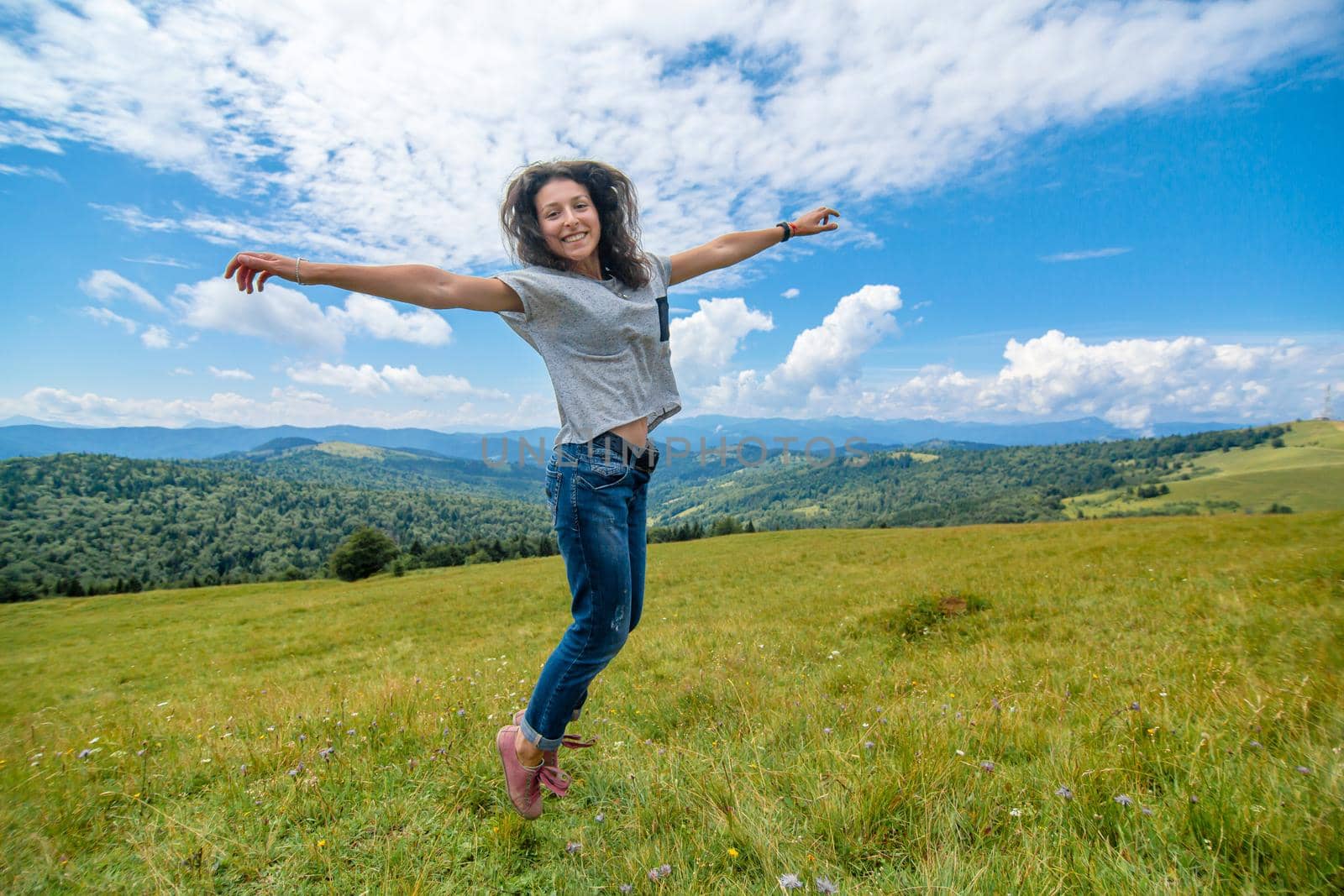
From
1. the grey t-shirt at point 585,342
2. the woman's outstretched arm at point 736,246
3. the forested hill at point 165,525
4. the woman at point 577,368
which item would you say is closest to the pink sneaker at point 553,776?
the woman at point 577,368

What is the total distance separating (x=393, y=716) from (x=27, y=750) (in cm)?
275

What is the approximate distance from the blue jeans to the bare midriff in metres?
0.04

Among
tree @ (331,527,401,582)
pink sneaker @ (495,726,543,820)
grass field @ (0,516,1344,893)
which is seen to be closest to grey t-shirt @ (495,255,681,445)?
pink sneaker @ (495,726,543,820)

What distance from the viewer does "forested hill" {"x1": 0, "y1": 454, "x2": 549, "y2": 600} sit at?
421 ft

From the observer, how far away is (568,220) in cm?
304

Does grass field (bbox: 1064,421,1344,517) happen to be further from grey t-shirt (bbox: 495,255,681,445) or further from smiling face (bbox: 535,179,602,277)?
smiling face (bbox: 535,179,602,277)

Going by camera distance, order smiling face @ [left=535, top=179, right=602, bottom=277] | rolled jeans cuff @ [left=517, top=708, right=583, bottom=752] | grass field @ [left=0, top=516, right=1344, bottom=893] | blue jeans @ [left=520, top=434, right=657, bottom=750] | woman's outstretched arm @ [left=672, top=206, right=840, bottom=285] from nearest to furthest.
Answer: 1. grass field @ [left=0, top=516, right=1344, bottom=893]
2. blue jeans @ [left=520, top=434, right=657, bottom=750]
3. rolled jeans cuff @ [left=517, top=708, right=583, bottom=752]
4. smiling face @ [left=535, top=179, right=602, bottom=277]
5. woman's outstretched arm @ [left=672, top=206, right=840, bottom=285]

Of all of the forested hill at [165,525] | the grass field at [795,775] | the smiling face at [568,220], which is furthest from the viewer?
the forested hill at [165,525]

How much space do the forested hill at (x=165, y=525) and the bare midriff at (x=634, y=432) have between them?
85893mm

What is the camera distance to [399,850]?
2402 mm

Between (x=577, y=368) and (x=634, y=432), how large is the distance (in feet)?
1.47

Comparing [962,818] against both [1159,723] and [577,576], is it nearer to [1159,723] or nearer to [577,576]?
[1159,723]

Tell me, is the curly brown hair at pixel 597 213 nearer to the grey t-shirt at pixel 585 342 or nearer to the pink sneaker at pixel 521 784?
the grey t-shirt at pixel 585 342

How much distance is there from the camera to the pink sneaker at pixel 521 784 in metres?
2.80
